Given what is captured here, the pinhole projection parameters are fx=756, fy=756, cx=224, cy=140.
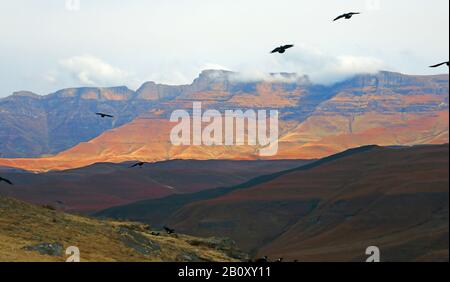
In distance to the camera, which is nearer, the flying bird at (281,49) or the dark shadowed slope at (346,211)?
→ the flying bird at (281,49)

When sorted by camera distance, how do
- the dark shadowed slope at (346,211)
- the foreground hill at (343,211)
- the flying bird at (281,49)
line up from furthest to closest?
the foreground hill at (343,211)
the dark shadowed slope at (346,211)
the flying bird at (281,49)

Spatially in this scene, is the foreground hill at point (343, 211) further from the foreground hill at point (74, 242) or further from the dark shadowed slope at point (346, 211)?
the foreground hill at point (74, 242)

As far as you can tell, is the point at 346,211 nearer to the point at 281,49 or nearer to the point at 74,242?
the point at 74,242

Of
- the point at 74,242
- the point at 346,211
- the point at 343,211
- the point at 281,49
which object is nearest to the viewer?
the point at 281,49

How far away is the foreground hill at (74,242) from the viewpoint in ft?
122

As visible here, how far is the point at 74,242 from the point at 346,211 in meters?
93.1

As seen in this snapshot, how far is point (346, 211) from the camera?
131m

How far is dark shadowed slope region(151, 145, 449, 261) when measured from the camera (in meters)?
102

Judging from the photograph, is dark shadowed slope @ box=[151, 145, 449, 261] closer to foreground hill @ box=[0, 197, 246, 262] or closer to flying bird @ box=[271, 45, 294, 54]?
foreground hill @ box=[0, 197, 246, 262]

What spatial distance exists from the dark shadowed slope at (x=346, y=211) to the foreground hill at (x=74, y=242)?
149ft

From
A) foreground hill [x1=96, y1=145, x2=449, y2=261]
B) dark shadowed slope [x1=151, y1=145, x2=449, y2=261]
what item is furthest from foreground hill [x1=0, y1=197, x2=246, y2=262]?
dark shadowed slope [x1=151, y1=145, x2=449, y2=261]

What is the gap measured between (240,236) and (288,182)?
39592 millimetres

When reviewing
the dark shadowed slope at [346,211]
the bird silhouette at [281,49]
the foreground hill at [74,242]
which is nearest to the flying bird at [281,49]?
the bird silhouette at [281,49]

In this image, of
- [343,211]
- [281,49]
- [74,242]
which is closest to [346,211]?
[343,211]
